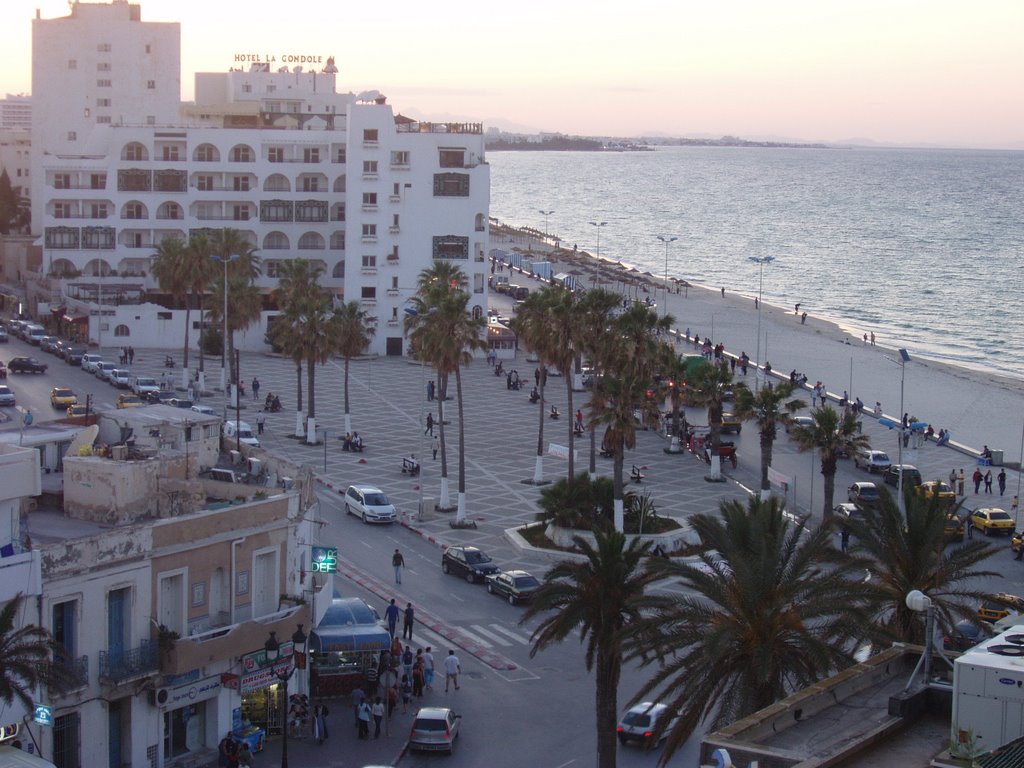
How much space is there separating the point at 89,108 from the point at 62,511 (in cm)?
10044

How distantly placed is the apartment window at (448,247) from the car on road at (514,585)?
167ft

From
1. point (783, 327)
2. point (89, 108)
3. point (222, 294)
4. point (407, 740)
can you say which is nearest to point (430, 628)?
point (407, 740)

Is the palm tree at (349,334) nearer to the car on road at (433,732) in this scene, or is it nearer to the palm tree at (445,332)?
the palm tree at (445,332)

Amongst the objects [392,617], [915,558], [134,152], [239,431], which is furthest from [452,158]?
[915,558]

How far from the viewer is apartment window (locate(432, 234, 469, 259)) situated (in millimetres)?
88625

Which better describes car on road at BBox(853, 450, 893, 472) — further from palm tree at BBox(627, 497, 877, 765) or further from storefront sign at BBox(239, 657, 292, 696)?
palm tree at BBox(627, 497, 877, 765)

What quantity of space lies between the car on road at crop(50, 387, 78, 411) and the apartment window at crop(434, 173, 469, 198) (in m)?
30.9

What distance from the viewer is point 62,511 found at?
29.1m

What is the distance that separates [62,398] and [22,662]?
44.0m

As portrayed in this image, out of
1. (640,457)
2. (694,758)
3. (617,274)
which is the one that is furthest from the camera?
(617,274)

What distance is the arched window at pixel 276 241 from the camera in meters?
96.5

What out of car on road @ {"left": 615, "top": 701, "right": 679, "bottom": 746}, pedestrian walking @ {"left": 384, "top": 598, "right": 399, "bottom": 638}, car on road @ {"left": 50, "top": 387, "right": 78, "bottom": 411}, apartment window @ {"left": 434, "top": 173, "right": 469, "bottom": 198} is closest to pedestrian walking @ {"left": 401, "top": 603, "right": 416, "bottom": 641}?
pedestrian walking @ {"left": 384, "top": 598, "right": 399, "bottom": 638}

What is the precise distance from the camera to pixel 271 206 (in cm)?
9588

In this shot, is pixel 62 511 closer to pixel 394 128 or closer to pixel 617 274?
pixel 394 128
